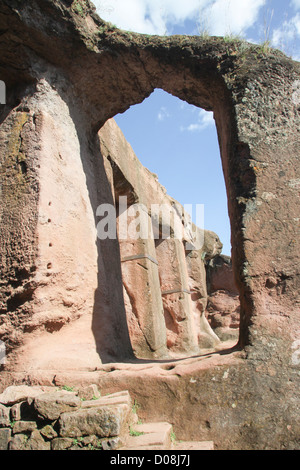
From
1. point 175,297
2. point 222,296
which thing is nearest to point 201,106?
point 175,297

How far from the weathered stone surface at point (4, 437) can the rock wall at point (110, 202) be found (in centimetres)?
51

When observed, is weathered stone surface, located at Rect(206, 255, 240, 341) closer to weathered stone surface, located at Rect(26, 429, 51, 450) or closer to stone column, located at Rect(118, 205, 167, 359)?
stone column, located at Rect(118, 205, 167, 359)

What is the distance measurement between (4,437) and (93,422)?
48 centimetres

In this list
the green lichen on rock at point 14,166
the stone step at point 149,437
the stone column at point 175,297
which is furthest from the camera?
the stone column at point 175,297

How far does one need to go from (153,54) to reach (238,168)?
1467mm

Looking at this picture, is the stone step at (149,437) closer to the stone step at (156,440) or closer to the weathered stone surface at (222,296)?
the stone step at (156,440)

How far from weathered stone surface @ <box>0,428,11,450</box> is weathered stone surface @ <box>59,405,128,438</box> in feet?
0.95

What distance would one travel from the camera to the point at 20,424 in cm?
195

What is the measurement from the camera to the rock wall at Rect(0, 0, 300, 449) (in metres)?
2.25

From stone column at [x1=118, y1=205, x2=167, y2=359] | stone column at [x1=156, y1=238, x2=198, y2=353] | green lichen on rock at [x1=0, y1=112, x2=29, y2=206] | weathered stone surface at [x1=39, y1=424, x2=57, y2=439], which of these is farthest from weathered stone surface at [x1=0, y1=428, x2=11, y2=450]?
stone column at [x1=156, y1=238, x2=198, y2=353]

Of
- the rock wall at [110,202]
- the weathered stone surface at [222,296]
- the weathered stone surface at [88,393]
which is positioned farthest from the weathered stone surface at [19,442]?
the weathered stone surface at [222,296]

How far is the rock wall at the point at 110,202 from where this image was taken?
2246mm

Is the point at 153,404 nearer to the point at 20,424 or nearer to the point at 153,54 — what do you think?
the point at 20,424

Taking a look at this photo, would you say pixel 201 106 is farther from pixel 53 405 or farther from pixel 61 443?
pixel 61 443
